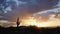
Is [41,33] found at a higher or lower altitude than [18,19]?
lower

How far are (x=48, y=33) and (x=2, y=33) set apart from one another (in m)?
7.48

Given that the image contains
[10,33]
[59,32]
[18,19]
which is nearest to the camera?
[10,33]

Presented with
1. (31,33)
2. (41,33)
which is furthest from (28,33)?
(41,33)

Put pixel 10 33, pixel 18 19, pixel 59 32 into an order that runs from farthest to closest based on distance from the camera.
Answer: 1. pixel 18 19
2. pixel 59 32
3. pixel 10 33

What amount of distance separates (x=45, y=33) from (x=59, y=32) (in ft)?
8.72

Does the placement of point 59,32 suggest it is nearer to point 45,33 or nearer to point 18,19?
point 45,33

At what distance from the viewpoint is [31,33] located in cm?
2672

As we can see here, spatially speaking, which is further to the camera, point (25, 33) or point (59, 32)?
point (59, 32)

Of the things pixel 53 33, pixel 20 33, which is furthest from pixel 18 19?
pixel 53 33

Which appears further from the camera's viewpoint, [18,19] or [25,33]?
[18,19]

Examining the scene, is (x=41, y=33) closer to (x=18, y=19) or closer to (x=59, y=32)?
(x=59, y=32)

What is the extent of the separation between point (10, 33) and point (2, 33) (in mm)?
1327

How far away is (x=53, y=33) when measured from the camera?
27219mm

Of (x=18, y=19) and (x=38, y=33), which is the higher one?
(x=18, y=19)
